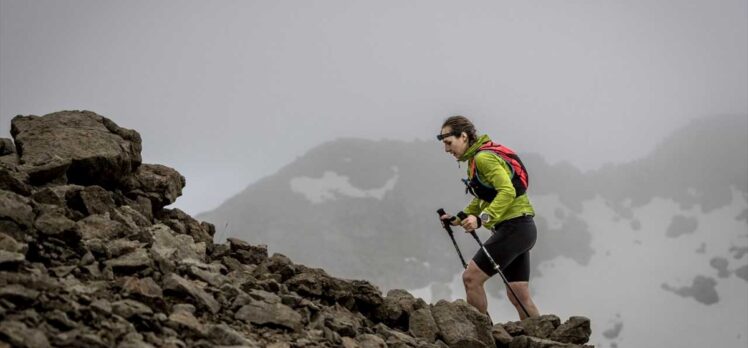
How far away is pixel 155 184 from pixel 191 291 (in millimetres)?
4416

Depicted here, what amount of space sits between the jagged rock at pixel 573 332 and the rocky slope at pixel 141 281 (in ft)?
0.08

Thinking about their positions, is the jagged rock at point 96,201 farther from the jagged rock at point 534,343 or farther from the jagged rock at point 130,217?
the jagged rock at point 534,343

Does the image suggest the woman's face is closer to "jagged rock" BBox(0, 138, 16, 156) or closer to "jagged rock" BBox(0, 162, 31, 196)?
"jagged rock" BBox(0, 162, 31, 196)

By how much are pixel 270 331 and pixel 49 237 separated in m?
3.05

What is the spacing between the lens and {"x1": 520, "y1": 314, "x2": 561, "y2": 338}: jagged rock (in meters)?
8.67

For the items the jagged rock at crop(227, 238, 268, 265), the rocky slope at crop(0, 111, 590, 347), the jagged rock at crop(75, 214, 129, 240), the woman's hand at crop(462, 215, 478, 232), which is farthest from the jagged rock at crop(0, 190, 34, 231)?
the woman's hand at crop(462, 215, 478, 232)

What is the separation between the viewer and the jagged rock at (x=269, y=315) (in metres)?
6.69

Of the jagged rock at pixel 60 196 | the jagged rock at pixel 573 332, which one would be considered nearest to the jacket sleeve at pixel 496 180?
the jagged rock at pixel 573 332

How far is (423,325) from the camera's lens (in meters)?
8.34

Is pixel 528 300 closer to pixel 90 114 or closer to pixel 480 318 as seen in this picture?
pixel 480 318

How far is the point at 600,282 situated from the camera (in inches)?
6476

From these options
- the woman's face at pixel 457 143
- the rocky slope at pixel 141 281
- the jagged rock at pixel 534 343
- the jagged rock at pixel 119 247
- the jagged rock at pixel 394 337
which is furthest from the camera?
the woman's face at pixel 457 143

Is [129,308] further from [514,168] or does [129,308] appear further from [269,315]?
[514,168]

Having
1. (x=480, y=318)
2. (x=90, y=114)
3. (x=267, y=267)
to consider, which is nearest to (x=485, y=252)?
(x=480, y=318)
